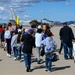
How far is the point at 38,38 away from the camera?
14.1 meters

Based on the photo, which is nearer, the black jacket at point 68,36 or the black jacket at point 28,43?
the black jacket at point 28,43

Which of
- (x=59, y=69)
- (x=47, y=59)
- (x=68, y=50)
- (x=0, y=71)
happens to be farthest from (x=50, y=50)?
(x=68, y=50)

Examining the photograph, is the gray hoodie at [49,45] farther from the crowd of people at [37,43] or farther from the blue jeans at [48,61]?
the blue jeans at [48,61]

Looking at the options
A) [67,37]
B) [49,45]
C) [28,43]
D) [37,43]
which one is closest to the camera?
[49,45]

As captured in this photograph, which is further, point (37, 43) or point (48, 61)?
point (37, 43)

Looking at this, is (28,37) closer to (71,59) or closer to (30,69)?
(30,69)

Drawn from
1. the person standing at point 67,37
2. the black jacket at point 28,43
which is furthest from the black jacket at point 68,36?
the black jacket at point 28,43

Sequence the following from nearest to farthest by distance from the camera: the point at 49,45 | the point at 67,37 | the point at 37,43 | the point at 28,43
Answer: the point at 49,45 → the point at 28,43 → the point at 37,43 → the point at 67,37

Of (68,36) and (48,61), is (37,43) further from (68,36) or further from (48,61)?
(68,36)

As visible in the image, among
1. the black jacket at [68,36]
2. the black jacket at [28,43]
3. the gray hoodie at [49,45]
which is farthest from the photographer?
the black jacket at [68,36]

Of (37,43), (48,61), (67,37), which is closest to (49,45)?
(48,61)

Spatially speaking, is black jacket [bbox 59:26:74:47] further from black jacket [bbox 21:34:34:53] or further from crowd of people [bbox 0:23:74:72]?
black jacket [bbox 21:34:34:53]

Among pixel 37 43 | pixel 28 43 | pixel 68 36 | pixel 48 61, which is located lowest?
pixel 48 61

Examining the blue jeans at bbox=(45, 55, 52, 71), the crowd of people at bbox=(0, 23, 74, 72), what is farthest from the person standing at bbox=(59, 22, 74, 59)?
the blue jeans at bbox=(45, 55, 52, 71)
